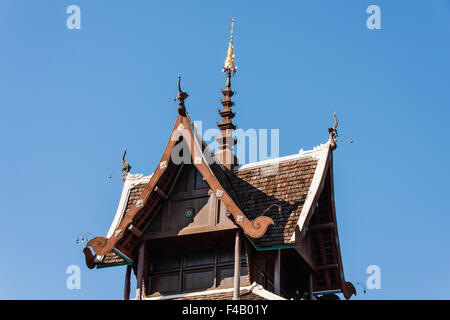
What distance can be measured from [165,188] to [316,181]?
4.54m

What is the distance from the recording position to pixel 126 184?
29.0 m

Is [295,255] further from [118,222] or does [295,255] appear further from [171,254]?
[118,222]

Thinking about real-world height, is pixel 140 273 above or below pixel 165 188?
below

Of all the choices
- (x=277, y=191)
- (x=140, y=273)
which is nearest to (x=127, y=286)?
(x=140, y=273)

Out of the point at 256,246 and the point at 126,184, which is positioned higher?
the point at 126,184

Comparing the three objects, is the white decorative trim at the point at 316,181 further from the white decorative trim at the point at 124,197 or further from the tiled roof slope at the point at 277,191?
the white decorative trim at the point at 124,197

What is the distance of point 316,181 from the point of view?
1043 inches

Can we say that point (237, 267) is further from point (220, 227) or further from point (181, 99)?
point (181, 99)

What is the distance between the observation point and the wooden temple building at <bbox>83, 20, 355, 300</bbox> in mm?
25062

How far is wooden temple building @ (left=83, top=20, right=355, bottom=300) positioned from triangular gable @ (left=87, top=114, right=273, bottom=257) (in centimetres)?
3
